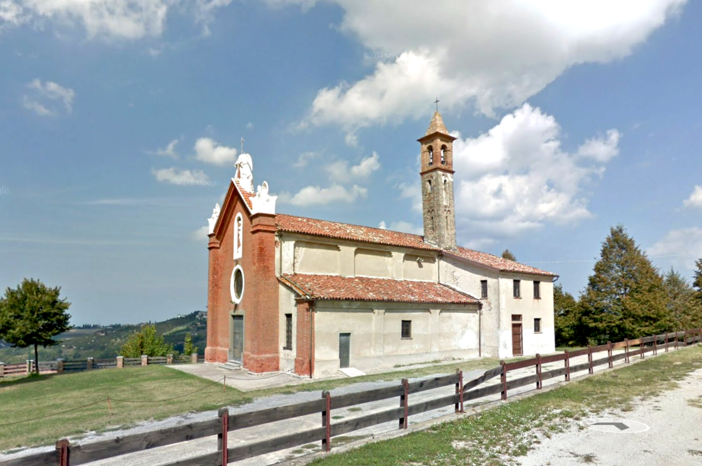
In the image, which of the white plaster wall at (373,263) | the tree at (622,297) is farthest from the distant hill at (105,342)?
the tree at (622,297)

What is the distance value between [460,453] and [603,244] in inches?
1447

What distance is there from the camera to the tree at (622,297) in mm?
34438

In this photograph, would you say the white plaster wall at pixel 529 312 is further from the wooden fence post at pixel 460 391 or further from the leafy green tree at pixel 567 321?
the wooden fence post at pixel 460 391

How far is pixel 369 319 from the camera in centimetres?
2325

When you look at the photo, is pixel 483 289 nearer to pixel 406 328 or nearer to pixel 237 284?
pixel 406 328

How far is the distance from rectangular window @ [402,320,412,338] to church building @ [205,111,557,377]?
58 millimetres

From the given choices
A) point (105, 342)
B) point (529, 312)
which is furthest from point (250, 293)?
point (105, 342)

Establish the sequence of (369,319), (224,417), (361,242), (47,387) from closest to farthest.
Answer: (224,417) → (47,387) → (369,319) → (361,242)

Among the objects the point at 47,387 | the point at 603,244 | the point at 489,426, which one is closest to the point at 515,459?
the point at 489,426

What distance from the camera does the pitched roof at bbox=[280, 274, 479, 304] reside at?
22.3 metres

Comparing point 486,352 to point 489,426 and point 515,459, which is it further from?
point 515,459

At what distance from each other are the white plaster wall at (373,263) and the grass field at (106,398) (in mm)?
7089

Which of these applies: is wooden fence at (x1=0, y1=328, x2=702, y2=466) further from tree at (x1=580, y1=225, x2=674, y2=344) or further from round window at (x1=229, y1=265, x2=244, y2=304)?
tree at (x1=580, y1=225, x2=674, y2=344)

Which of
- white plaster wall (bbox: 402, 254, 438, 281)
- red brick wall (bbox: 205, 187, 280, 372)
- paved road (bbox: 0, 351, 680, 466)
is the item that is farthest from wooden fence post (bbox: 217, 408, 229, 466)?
white plaster wall (bbox: 402, 254, 438, 281)
